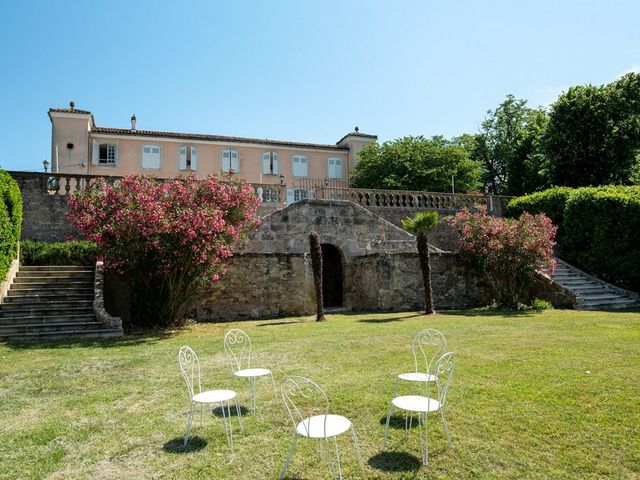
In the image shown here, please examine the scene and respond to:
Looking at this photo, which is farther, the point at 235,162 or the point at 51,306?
the point at 235,162

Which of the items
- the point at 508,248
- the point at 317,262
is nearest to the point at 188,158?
the point at 317,262

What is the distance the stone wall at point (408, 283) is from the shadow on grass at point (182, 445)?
12557mm

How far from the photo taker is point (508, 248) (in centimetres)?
1612

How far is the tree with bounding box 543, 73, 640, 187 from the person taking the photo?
25516mm

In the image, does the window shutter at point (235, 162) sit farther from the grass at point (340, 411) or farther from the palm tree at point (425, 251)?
the grass at point (340, 411)

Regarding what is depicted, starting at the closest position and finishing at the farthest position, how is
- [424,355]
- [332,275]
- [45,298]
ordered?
[424,355], [45,298], [332,275]

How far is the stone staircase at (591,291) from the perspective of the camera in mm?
16312

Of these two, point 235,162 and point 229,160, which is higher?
point 229,160

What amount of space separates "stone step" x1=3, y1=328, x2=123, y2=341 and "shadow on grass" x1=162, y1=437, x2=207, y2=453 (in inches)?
302

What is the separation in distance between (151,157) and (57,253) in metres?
16.8

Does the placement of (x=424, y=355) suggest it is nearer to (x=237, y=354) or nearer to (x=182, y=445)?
(x=182, y=445)

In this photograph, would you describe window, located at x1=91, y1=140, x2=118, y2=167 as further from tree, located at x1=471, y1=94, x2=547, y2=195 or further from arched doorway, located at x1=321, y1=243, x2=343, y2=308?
tree, located at x1=471, y1=94, x2=547, y2=195

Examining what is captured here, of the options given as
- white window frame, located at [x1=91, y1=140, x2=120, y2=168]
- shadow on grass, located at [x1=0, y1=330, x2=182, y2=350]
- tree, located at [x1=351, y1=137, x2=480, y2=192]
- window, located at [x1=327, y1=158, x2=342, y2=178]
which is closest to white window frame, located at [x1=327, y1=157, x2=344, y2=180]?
window, located at [x1=327, y1=158, x2=342, y2=178]

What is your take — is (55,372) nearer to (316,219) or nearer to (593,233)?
(316,219)
